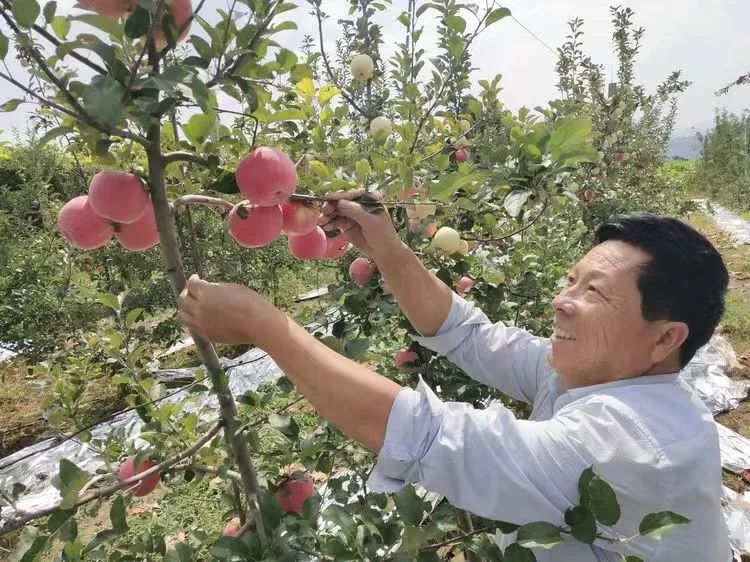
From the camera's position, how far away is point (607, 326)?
951mm

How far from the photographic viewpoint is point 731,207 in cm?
1133

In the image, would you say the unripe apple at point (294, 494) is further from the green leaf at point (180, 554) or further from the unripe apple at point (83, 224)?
the unripe apple at point (83, 224)

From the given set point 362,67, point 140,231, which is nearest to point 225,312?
point 140,231

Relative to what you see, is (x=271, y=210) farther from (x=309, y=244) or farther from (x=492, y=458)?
(x=492, y=458)

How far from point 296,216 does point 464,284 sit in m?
0.78

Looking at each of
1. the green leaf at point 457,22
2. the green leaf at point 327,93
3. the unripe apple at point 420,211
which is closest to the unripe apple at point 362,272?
the unripe apple at point 420,211

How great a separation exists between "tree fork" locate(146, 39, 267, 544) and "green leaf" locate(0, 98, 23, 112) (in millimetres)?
160

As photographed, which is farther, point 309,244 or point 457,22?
point 457,22

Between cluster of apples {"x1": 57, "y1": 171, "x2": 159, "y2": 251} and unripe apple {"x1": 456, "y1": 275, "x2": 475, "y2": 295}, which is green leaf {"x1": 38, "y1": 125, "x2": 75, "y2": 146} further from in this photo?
unripe apple {"x1": 456, "y1": 275, "x2": 475, "y2": 295}

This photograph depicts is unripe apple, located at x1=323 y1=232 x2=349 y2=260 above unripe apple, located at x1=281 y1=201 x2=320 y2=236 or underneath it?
underneath

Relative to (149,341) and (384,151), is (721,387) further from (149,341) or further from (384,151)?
(149,341)

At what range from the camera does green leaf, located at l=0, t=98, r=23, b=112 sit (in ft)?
Answer: 2.31

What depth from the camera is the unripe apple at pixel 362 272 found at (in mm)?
1438

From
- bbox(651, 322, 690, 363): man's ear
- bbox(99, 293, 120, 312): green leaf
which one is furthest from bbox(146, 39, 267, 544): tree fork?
bbox(651, 322, 690, 363): man's ear
